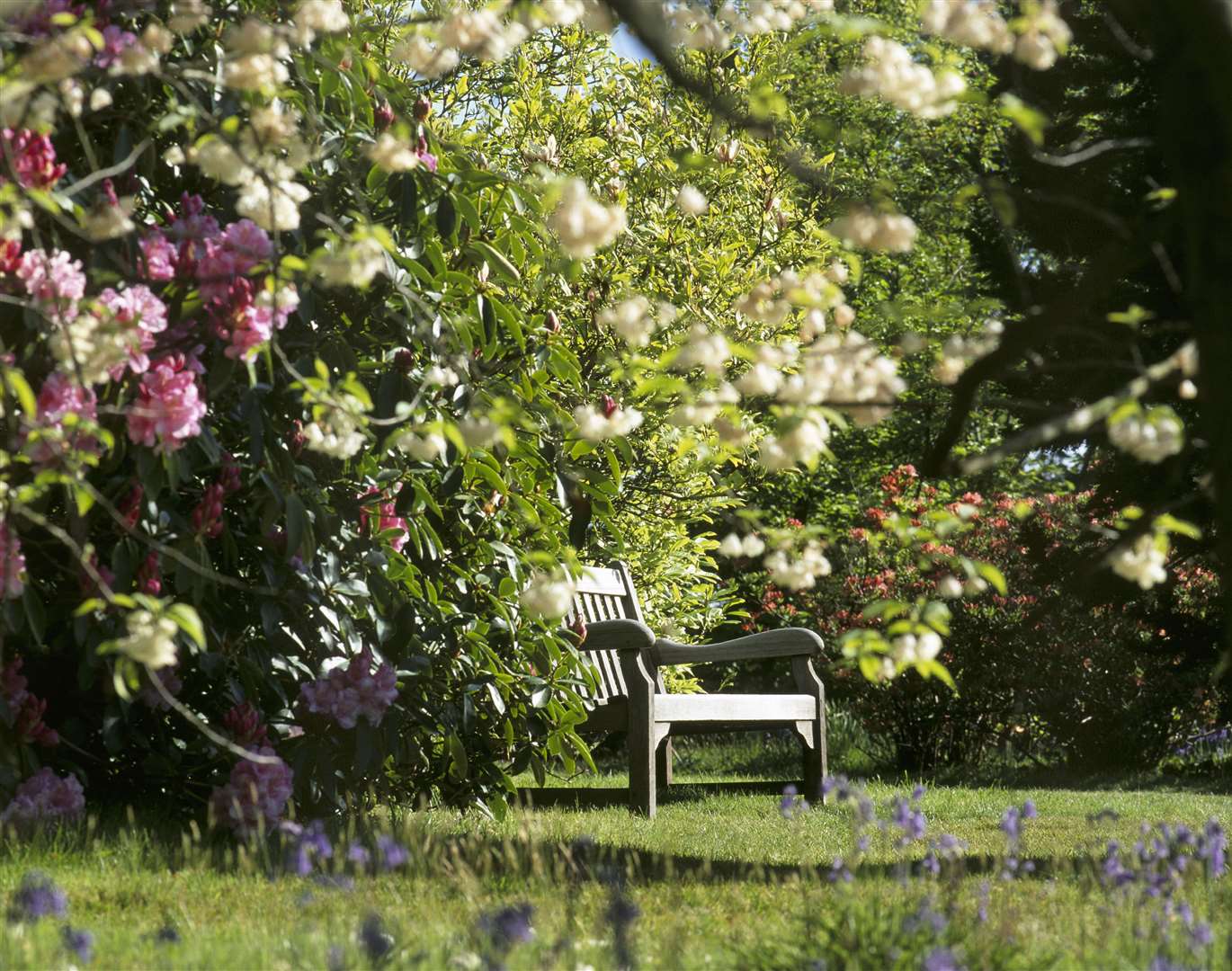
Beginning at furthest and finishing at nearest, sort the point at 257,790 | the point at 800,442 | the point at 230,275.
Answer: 1. the point at 257,790
2. the point at 230,275
3. the point at 800,442

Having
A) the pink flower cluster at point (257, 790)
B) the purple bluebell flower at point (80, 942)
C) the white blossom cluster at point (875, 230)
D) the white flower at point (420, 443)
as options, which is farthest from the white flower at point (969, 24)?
the pink flower cluster at point (257, 790)

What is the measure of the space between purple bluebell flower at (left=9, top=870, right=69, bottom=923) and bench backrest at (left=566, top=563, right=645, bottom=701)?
370 cm

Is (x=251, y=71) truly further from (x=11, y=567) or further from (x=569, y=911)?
(x=569, y=911)

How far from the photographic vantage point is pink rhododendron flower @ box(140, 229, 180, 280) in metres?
2.96

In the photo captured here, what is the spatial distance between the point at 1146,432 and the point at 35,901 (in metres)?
1.93

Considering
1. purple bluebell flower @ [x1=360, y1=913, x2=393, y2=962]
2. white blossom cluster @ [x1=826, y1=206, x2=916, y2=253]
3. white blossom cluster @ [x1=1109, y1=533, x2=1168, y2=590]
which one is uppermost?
white blossom cluster @ [x1=826, y1=206, x2=916, y2=253]

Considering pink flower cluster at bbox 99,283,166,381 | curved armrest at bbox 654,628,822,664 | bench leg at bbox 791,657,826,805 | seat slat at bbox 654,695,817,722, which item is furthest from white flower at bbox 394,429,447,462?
bench leg at bbox 791,657,826,805

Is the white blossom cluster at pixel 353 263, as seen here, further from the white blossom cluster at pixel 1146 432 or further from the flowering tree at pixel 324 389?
the white blossom cluster at pixel 1146 432

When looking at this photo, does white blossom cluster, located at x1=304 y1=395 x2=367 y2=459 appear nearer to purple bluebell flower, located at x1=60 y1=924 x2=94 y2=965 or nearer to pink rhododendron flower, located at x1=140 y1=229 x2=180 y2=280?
pink rhododendron flower, located at x1=140 y1=229 x2=180 y2=280

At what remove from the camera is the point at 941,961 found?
188 centimetres

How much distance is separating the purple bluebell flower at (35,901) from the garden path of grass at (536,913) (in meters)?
0.04

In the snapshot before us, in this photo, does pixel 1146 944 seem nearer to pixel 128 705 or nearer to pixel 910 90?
pixel 910 90

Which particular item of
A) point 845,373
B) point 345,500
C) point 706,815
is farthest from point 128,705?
point 706,815

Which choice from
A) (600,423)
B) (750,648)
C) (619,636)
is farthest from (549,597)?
(750,648)
